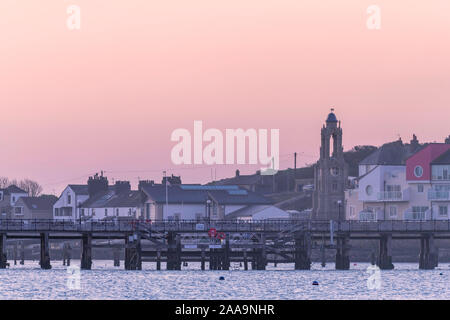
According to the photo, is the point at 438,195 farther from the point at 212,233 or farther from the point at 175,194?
the point at 175,194

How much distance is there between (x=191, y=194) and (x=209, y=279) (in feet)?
264

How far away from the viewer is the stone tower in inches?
7530

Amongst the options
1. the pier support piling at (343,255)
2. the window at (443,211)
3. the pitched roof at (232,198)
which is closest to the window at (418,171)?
the window at (443,211)

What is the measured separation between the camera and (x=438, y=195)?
533 ft

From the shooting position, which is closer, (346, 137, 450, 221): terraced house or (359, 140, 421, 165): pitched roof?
(346, 137, 450, 221): terraced house

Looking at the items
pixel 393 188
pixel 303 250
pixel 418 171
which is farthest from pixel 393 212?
pixel 303 250

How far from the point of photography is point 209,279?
384 feet

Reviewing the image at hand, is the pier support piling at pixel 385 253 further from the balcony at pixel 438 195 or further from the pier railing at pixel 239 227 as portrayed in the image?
the balcony at pixel 438 195

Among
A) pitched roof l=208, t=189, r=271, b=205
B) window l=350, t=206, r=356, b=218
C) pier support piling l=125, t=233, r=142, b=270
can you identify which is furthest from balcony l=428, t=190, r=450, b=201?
pier support piling l=125, t=233, r=142, b=270

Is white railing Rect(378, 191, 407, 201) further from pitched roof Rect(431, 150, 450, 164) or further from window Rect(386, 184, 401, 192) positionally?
pitched roof Rect(431, 150, 450, 164)

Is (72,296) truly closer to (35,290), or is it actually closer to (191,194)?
(35,290)

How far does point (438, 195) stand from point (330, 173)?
31.8 metres

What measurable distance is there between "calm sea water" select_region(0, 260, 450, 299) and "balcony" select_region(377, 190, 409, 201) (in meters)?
34.7
